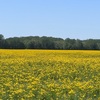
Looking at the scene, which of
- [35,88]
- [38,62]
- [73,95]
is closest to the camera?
[73,95]

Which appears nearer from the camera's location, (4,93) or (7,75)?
(4,93)

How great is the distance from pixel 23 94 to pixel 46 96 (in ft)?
2.01

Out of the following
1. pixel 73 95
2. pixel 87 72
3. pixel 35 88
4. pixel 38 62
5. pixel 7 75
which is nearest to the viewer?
pixel 73 95

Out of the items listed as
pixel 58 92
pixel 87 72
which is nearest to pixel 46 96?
pixel 58 92

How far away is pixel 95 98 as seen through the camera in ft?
32.2

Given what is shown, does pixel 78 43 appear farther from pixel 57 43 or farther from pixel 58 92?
pixel 58 92

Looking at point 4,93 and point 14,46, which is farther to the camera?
point 14,46

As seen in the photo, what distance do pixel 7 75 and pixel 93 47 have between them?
4854 cm

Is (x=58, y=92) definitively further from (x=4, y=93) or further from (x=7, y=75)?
(x=7, y=75)

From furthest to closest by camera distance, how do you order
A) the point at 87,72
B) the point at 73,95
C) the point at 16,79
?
the point at 87,72 < the point at 16,79 < the point at 73,95

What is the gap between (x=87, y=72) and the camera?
16.0 meters

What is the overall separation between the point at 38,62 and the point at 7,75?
657 centimetres

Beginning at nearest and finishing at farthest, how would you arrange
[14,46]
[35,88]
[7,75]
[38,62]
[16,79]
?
[35,88], [16,79], [7,75], [38,62], [14,46]

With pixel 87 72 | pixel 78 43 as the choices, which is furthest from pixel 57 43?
A: pixel 87 72
